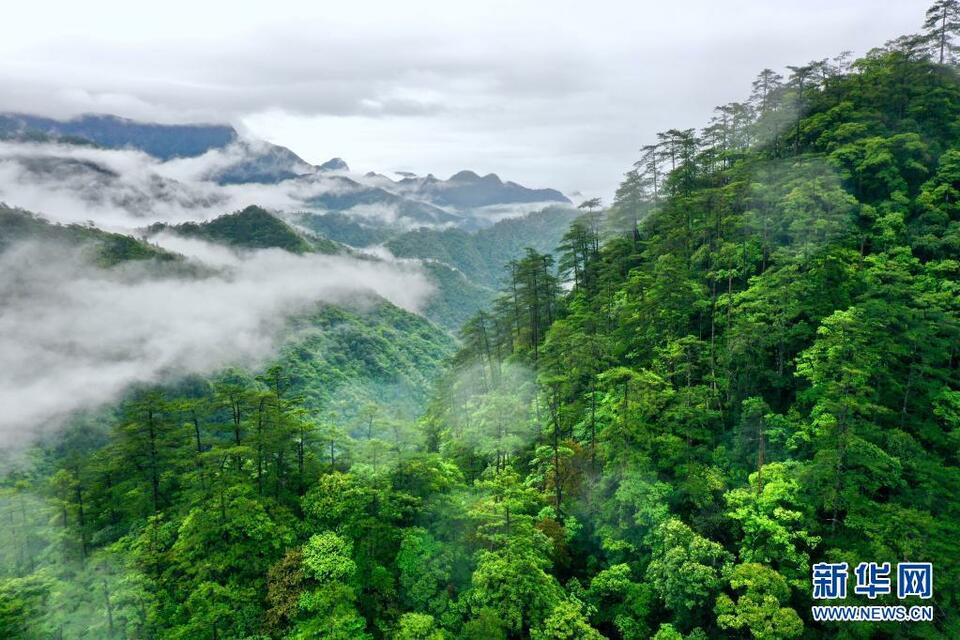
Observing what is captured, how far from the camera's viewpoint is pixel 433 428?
70.1 metres

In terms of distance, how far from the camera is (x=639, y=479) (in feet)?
124

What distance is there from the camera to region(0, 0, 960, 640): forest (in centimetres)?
3128

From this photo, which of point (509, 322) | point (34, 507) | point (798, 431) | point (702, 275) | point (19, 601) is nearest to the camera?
point (19, 601)

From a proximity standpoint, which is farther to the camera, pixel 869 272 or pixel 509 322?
pixel 509 322

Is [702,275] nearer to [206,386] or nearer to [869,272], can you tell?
[869,272]

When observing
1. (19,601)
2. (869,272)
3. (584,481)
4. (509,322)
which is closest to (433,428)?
(509,322)

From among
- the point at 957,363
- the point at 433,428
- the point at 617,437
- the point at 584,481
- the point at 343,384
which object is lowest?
the point at 343,384

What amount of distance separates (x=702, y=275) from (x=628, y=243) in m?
19.7

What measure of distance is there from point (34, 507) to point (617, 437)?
50642mm

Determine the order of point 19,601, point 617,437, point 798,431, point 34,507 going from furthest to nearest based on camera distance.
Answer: point 34,507 → point 617,437 → point 798,431 → point 19,601

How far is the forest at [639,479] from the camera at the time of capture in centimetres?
3128

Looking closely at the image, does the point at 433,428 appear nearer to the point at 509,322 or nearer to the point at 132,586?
the point at 509,322

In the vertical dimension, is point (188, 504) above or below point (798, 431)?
below

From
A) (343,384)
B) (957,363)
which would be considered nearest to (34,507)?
(957,363)
